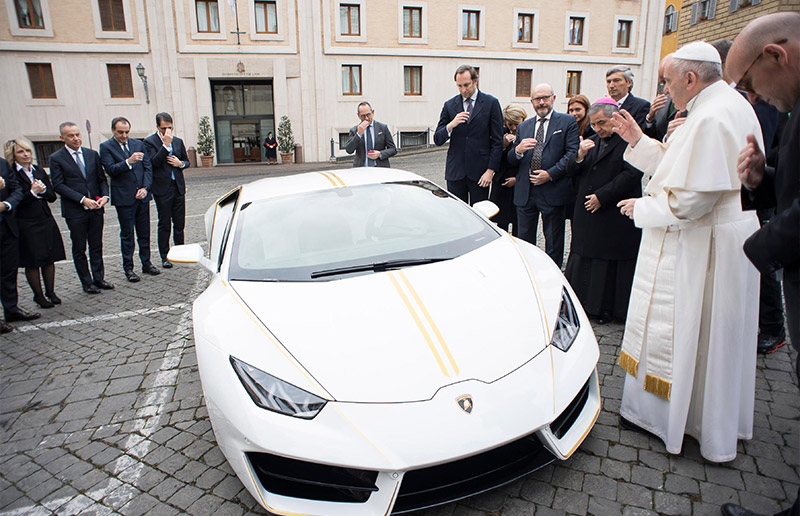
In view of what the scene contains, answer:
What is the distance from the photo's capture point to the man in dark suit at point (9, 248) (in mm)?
4754

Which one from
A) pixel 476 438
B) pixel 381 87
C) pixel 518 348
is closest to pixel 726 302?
pixel 518 348

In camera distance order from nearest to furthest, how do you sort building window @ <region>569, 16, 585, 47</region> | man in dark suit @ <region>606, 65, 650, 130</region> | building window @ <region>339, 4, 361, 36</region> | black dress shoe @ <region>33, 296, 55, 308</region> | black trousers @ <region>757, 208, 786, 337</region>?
black trousers @ <region>757, 208, 786, 337</region>, man in dark suit @ <region>606, 65, 650, 130</region>, black dress shoe @ <region>33, 296, 55, 308</region>, building window @ <region>339, 4, 361, 36</region>, building window @ <region>569, 16, 585, 47</region>

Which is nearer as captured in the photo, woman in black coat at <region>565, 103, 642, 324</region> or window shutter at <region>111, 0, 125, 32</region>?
woman in black coat at <region>565, 103, 642, 324</region>

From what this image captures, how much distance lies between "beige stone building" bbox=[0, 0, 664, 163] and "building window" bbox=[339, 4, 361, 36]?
0.06 m

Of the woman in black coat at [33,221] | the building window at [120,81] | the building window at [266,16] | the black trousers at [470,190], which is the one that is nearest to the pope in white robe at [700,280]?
the black trousers at [470,190]

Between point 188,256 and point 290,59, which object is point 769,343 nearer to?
point 188,256

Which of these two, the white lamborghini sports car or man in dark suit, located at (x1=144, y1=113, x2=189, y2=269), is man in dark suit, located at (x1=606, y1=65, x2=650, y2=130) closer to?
the white lamborghini sports car

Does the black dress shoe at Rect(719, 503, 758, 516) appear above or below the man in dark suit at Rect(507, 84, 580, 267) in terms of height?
below

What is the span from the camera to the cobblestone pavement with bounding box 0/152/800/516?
2.16 metres

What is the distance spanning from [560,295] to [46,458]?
2945 mm

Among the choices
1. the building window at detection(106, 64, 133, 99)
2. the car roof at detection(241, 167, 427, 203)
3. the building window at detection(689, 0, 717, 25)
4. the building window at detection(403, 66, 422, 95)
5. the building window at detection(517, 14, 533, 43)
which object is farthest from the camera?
the building window at detection(517, 14, 533, 43)

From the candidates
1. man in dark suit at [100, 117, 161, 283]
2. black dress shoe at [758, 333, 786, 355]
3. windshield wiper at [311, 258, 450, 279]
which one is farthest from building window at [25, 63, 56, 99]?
black dress shoe at [758, 333, 786, 355]

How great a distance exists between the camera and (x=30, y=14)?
24484mm

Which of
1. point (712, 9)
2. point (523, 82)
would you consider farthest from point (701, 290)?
point (523, 82)
